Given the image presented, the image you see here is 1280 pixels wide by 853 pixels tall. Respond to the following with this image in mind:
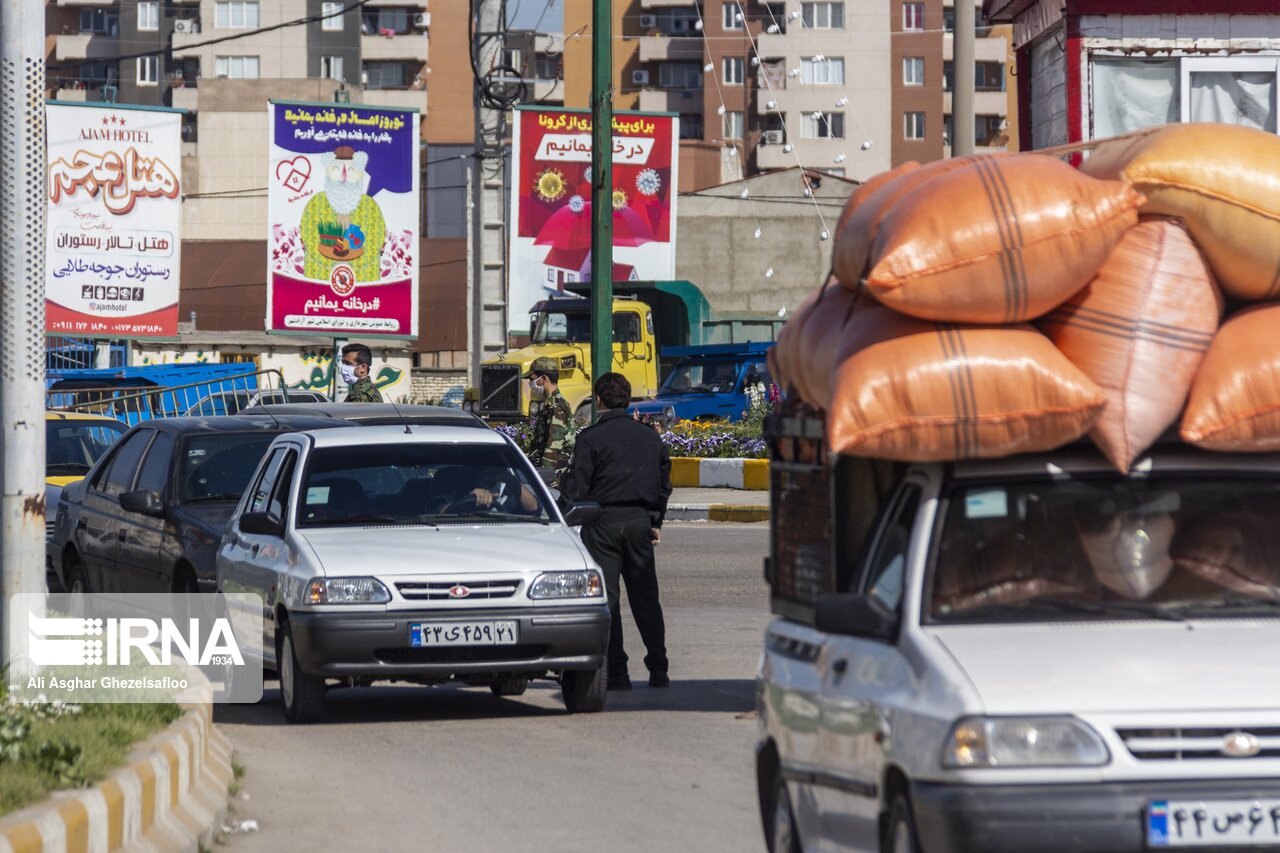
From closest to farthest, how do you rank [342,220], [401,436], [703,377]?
[401,436]
[342,220]
[703,377]

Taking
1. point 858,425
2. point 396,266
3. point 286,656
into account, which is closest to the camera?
point 858,425

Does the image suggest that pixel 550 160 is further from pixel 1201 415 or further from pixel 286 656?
pixel 1201 415

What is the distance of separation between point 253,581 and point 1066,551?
6.45 m

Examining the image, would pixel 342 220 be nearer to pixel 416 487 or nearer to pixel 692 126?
pixel 416 487

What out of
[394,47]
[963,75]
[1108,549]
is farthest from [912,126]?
[1108,549]

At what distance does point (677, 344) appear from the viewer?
137 ft

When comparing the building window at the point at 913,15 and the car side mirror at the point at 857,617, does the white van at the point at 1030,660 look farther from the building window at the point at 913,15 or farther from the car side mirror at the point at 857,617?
the building window at the point at 913,15

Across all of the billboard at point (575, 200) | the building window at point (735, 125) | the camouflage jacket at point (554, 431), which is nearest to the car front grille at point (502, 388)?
the camouflage jacket at point (554, 431)

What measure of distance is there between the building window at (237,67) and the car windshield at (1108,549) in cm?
9238

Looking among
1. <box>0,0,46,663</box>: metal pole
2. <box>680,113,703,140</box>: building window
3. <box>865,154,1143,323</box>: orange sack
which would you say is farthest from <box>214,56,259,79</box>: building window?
<box>865,154,1143,323</box>: orange sack

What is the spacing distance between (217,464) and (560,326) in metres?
24.0

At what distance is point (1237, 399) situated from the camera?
5672 millimetres

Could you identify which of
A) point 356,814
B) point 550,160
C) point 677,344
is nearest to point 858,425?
point 356,814

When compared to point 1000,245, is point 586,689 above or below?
below
